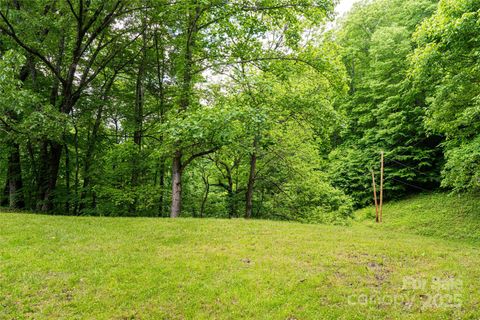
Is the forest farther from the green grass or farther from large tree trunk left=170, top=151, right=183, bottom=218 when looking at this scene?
the green grass

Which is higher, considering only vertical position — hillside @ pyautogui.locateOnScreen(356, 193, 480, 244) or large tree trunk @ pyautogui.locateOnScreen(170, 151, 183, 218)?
large tree trunk @ pyautogui.locateOnScreen(170, 151, 183, 218)

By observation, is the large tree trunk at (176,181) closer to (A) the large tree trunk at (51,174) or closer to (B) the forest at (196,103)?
(B) the forest at (196,103)

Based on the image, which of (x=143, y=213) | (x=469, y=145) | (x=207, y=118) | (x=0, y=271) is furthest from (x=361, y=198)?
(x=0, y=271)

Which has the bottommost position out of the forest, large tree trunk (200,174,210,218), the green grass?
the green grass

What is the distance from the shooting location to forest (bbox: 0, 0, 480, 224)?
8.18 meters

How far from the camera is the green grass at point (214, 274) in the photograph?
418cm

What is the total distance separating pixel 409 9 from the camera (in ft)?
67.5

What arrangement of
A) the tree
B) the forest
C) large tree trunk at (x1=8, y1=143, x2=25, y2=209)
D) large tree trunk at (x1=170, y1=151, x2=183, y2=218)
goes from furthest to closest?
large tree trunk at (x1=8, y1=143, x2=25, y2=209) → large tree trunk at (x1=170, y1=151, x2=183, y2=218) → the forest → the tree

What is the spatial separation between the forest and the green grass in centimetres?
279

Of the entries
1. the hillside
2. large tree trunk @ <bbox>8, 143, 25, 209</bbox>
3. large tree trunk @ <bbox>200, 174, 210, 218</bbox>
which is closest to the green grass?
large tree trunk @ <bbox>8, 143, 25, 209</bbox>

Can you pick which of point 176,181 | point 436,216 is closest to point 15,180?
point 176,181

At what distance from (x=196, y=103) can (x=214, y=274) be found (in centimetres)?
603

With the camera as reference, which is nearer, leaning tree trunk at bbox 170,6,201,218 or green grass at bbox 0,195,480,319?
green grass at bbox 0,195,480,319

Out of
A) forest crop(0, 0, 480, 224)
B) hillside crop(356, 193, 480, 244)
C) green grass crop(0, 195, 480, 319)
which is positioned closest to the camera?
green grass crop(0, 195, 480, 319)
